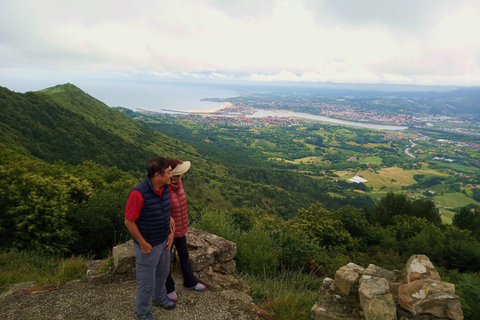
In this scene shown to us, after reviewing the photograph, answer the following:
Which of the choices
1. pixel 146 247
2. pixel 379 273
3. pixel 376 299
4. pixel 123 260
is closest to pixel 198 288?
pixel 123 260

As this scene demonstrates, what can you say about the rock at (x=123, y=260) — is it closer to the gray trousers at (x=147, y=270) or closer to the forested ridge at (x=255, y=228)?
the gray trousers at (x=147, y=270)

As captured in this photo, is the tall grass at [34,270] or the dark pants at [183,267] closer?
the dark pants at [183,267]

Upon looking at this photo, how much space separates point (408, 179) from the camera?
78625mm

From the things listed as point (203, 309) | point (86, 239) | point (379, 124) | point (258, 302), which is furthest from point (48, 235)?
point (379, 124)

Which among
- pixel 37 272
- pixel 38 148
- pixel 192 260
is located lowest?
pixel 38 148

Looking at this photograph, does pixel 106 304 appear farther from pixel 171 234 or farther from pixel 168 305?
pixel 171 234

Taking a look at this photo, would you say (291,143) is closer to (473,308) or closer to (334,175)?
(334,175)

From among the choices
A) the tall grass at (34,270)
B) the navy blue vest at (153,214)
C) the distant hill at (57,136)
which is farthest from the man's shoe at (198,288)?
the distant hill at (57,136)

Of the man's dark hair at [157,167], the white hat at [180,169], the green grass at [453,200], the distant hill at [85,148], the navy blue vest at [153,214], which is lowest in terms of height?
the green grass at [453,200]

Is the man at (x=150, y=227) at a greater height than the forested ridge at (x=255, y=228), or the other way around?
the man at (x=150, y=227)

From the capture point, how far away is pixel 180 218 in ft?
15.4

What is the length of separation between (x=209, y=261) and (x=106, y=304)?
221 centimetres

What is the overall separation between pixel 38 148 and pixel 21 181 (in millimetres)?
33637

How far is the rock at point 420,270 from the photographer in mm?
4983
